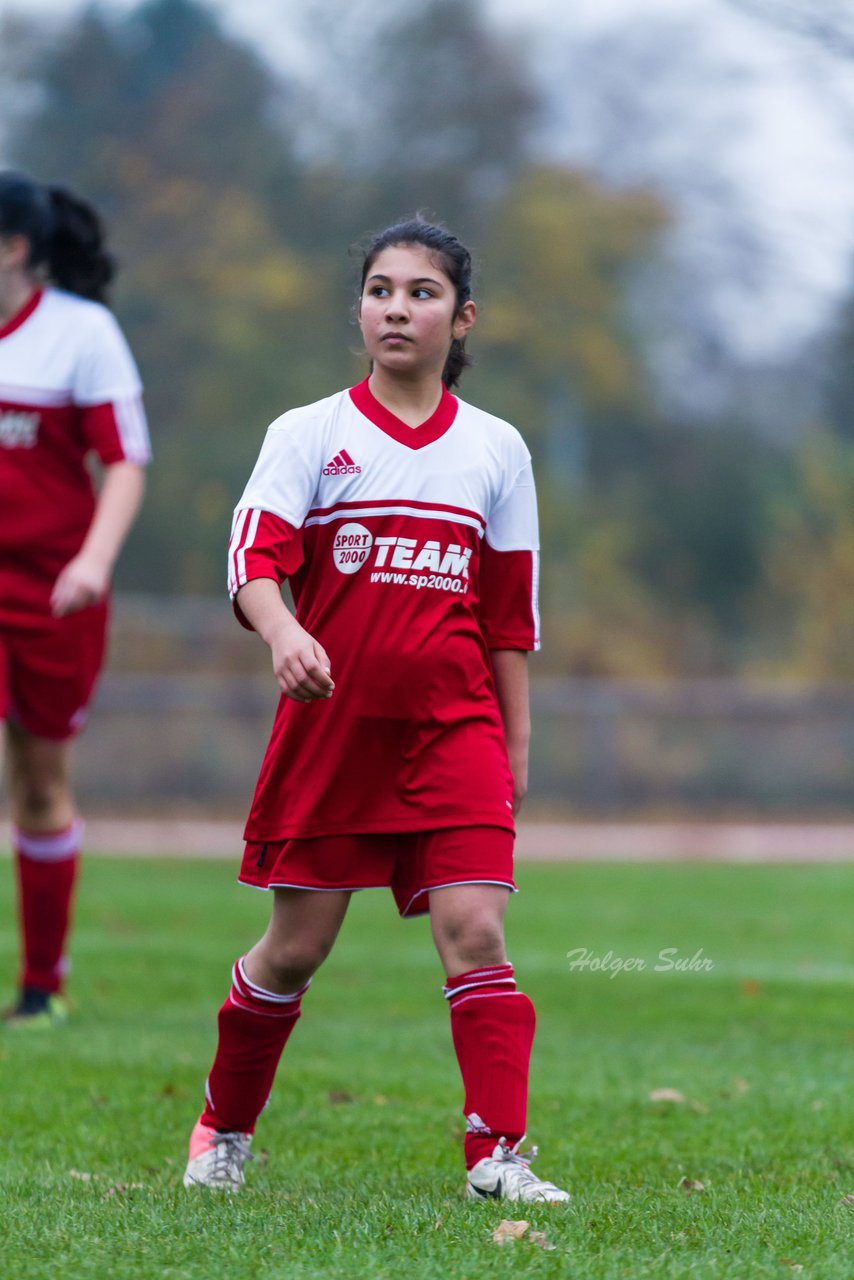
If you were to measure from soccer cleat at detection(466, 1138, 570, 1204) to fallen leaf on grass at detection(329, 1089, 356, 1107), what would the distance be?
58.4 inches

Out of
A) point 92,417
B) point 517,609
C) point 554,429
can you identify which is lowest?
point 517,609

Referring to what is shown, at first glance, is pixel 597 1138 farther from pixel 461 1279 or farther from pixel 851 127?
pixel 851 127

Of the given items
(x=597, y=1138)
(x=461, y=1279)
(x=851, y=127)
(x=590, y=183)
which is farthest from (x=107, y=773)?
(x=461, y=1279)

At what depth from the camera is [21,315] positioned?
212 inches

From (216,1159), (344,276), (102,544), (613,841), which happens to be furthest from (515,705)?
(344,276)

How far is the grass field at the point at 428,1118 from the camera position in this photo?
2.81 metres

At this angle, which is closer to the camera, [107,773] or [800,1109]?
[800,1109]

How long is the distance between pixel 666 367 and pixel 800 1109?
99.4 ft

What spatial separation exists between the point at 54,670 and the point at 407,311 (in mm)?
2303

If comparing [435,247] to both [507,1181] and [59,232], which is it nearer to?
[507,1181]

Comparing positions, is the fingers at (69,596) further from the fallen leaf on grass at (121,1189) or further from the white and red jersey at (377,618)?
the fallen leaf on grass at (121,1189)

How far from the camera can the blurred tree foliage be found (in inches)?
1121

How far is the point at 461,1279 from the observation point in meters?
2.60

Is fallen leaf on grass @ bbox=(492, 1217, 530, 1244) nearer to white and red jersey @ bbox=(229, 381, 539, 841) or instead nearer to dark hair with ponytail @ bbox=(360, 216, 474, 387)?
white and red jersey @ bbox=(229, 381, 539, 841)
